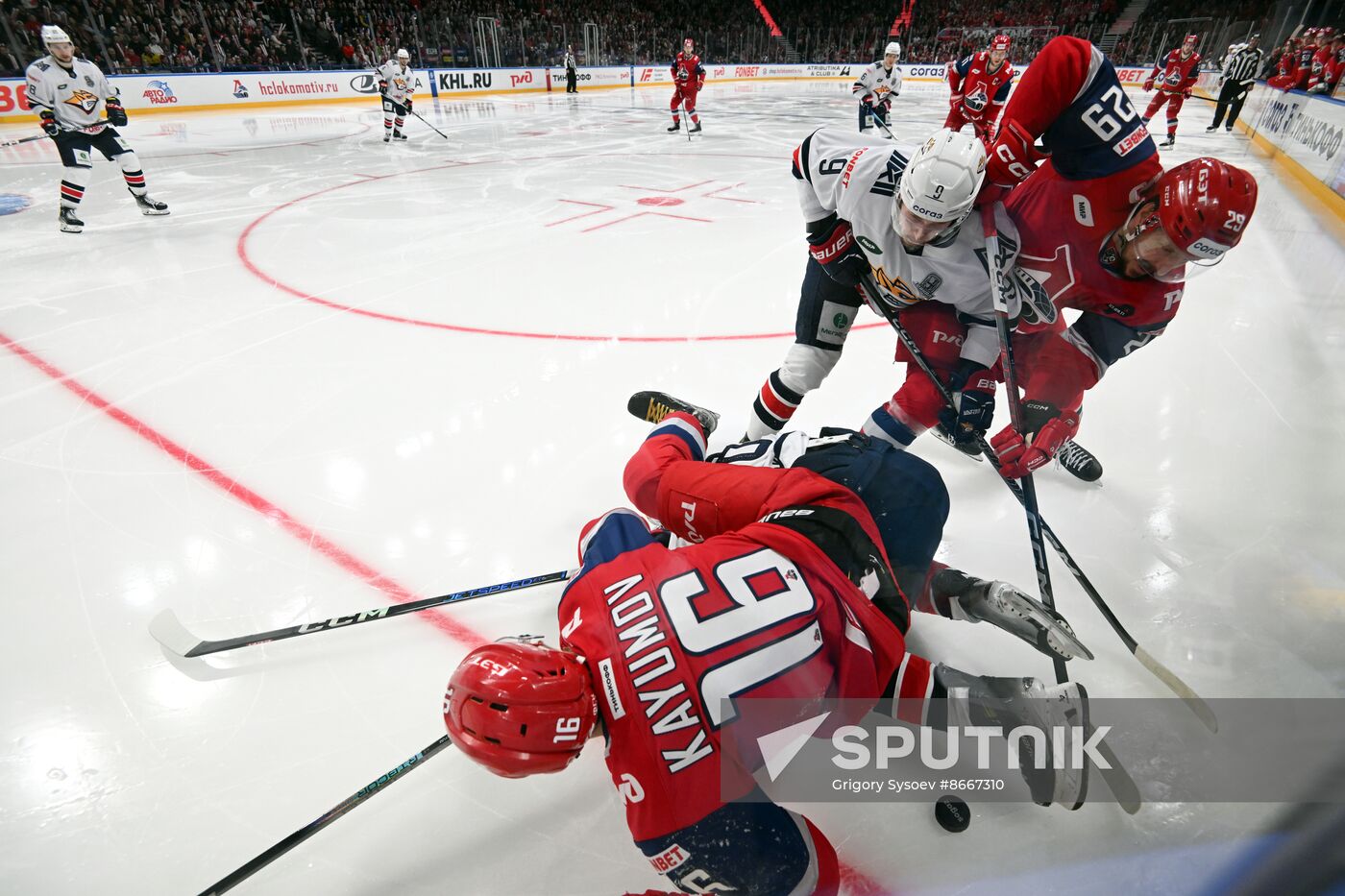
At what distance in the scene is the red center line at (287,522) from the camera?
123 cm

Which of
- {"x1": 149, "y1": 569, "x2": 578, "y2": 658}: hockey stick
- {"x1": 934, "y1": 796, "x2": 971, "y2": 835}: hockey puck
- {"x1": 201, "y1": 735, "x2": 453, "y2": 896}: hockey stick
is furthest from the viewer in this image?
{"x1": 149, "y1": 569, "x2": 578, "y2": 658}: hockey stick

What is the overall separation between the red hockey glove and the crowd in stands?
10.5m

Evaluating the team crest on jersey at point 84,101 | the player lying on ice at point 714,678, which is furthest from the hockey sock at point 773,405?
the team crest on jersey at point 84,101

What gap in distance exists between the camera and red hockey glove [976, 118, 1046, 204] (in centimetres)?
199

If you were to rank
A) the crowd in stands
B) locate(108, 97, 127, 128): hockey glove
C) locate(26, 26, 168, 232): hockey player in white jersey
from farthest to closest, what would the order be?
1. the crowd in stands
2. locate(108, 97, 127, 128): hockey glove
3. locate(26, 26, 168, 232): hockey player in white jersey

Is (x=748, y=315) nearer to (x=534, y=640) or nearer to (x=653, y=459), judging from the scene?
(x=653, y=459)

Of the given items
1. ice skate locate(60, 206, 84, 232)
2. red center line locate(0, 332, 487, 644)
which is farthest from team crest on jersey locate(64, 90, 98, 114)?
red center line locate(0, 332, 487, 644)

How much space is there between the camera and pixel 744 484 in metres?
1.45

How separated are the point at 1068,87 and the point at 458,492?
2.24m

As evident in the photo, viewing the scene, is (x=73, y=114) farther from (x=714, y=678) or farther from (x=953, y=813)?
(x=953, y=813)

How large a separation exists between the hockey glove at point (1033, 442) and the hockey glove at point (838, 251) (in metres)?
0.68

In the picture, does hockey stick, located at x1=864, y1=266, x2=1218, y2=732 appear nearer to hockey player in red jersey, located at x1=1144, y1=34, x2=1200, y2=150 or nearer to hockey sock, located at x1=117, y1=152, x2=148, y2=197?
hockey sock, located at x1=117, y1=152, x2=148, y2=197

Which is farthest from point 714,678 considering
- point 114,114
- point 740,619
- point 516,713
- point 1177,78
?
point 1177,78

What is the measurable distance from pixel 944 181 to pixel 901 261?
313mm
